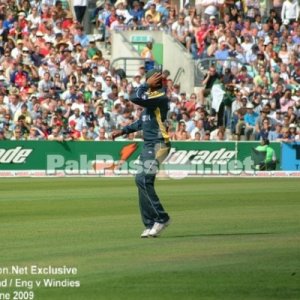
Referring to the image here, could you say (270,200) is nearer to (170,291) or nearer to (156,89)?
(156,89)

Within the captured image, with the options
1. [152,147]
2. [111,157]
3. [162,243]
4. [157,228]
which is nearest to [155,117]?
[152,147]

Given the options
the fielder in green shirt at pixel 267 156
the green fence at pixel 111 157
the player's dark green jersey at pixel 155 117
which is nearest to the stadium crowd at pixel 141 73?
the green fence at pixel 111 157

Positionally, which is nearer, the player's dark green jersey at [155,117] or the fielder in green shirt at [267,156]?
the player's dark green jersey at [155,117]

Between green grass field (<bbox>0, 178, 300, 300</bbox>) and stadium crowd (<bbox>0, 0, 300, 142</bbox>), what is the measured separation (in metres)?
7.92

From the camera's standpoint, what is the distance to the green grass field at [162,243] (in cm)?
1127

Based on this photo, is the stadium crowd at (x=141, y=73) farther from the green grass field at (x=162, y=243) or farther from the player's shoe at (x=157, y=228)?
the player's shoe at (x=157, y=228)

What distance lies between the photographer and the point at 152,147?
15.5 metres

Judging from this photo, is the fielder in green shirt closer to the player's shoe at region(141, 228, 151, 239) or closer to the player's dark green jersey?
the player's dark green jersey

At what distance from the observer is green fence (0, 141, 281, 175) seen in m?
31.5

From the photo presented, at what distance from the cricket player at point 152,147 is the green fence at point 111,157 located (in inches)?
636

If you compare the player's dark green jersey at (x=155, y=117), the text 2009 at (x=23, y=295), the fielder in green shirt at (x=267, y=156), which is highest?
the player's dark green jersey at (x=155, y=117)

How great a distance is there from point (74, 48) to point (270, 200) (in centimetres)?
1401

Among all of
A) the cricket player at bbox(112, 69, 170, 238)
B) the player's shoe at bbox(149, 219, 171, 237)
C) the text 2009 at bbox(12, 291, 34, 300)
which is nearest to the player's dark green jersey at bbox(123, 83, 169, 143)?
the cricket player at bbox(112, 69, 170, 238)

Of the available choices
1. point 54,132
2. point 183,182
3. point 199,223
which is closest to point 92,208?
point 199,223
